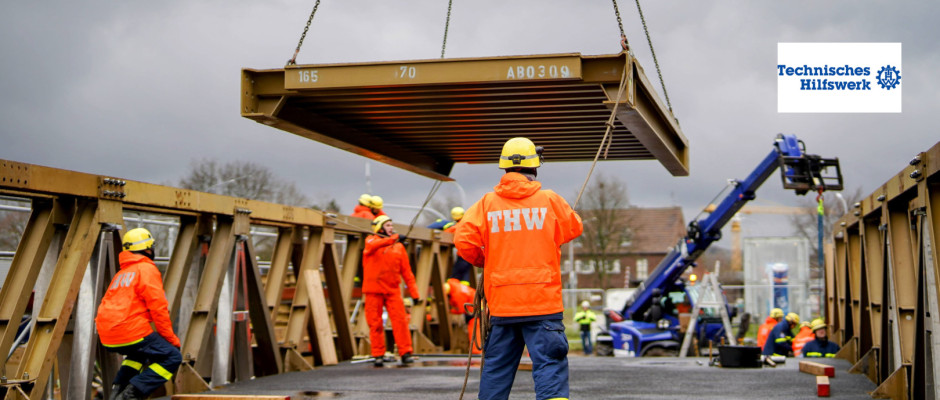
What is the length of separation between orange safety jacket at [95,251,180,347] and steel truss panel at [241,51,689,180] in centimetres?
157

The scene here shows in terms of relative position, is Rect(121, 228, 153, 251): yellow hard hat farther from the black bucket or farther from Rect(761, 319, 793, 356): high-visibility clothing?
Rect(761, 319, 793, 356): high-visibility clothing

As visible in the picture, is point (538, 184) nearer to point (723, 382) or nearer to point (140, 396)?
point (140, 396)

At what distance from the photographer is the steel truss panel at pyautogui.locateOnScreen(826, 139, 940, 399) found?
→ 682 centimetres

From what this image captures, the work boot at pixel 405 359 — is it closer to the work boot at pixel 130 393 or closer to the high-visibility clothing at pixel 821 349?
the work boot at pixel 130 393

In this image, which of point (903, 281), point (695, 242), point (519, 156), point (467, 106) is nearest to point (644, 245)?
point (695, 242)

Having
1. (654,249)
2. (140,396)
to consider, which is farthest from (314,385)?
(654,249)

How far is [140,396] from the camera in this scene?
8031 millimetres

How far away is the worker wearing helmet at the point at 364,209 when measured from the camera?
579 inches

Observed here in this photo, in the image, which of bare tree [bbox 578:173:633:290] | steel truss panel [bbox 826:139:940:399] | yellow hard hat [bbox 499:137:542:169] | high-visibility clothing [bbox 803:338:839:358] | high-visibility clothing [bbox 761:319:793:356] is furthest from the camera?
bare tree [bbox 578:173:633:290]

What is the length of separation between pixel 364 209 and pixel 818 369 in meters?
7.15

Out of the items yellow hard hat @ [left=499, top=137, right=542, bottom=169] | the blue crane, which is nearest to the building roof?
the blue crane

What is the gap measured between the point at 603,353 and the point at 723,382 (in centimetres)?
1275

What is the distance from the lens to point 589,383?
10234mm

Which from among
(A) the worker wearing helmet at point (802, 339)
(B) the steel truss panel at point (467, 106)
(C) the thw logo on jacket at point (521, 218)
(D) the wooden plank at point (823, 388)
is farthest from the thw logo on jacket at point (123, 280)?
(A) the worker wearing helmet at point (802, 339)
